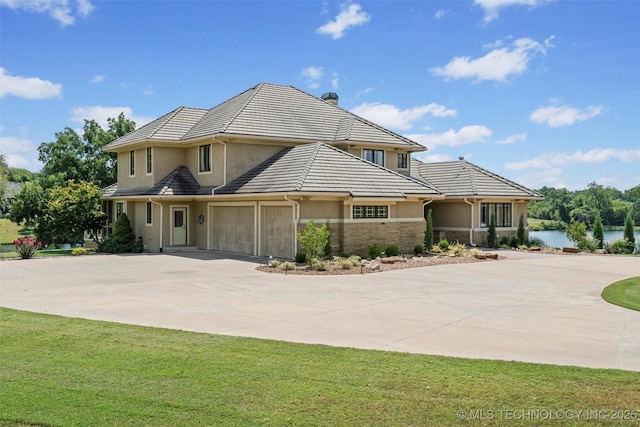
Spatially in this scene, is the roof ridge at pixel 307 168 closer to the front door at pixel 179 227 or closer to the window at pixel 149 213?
the front door at pixel 179 227

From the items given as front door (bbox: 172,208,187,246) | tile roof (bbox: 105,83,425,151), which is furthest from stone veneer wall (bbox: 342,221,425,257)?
front door (bbox: 172,208,187,246)

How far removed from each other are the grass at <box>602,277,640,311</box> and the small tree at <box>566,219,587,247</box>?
1376 centimetres

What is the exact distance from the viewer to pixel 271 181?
22328 millimetres

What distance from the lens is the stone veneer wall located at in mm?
21812

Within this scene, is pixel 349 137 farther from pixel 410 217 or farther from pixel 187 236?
pixel 187 236

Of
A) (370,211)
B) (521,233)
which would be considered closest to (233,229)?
(370,211)

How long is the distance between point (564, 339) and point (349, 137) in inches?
775

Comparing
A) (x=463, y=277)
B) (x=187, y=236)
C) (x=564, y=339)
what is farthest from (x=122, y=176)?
(x=564, y=339)

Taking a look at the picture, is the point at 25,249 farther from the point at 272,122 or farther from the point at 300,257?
the point at 272,122

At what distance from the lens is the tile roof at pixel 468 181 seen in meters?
29.5

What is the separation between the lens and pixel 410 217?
949 inches

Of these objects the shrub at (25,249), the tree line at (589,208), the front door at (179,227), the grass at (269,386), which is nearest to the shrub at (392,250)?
the front door at (179,227)

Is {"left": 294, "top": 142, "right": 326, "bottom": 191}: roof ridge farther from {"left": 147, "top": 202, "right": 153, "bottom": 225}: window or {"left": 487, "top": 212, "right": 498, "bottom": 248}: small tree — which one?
{"left": 487, "top": 212, "right": 498, "bottom": 248}: small tree

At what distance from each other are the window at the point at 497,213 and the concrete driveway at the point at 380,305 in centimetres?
1000
